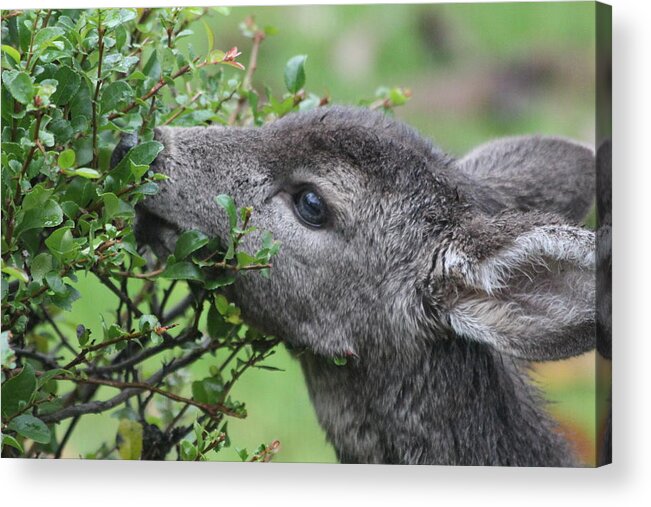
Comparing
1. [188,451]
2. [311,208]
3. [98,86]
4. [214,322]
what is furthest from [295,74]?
[188,451]

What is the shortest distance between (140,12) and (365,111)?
92cm

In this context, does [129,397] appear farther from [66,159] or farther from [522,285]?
[522,285]

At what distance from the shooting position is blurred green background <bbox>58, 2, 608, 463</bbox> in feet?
13.9

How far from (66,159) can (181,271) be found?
546mm

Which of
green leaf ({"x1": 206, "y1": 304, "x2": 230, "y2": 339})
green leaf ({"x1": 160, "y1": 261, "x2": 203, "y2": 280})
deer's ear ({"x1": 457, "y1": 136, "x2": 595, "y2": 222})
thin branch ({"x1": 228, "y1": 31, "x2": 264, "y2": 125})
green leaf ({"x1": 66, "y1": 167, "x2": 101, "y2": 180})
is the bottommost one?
green leaf ({"x1": 206, "y1": 304, "x2": 230, "y2": 339})

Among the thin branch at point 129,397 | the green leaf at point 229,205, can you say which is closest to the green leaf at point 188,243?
the green leaf at point 229,205

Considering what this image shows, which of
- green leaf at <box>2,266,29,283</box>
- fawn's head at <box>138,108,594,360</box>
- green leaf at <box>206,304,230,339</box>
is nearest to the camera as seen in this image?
green leaf at <box>2,266,29,283</box>

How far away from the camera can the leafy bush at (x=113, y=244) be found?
3.60m

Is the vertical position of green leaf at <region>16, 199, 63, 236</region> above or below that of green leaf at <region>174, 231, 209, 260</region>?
below

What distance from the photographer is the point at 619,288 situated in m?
4.10

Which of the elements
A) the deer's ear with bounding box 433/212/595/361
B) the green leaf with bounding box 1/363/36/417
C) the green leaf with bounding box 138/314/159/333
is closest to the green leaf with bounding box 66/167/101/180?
the green leaf with bounding box 138/314/159/333

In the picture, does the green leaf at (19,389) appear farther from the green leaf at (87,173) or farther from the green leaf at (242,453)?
the green leaf at (242,453)

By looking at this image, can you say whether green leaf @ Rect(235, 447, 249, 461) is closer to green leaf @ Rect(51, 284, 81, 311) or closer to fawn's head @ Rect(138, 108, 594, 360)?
fawn's head @ Rect(138, 108, 594, 360)

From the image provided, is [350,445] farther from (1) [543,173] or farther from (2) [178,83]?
(2) [178,83]
